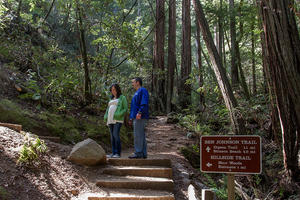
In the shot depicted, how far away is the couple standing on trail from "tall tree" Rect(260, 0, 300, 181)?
2.74 metres

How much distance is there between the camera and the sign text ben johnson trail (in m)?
2.72

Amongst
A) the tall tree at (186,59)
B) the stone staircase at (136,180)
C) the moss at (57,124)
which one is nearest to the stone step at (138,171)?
the stone staircase at (136,180)

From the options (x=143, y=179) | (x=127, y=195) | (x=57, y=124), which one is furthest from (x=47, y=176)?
(x=57, y=124)

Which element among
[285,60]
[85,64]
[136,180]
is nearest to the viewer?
[136,180]

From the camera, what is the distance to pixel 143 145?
223 inches

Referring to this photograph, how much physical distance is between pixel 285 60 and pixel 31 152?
5.01 m

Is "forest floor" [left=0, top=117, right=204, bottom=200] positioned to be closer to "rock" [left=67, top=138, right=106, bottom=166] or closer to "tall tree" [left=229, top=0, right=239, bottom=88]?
"rock" [left=67, top=138, right=106, bottom=166]

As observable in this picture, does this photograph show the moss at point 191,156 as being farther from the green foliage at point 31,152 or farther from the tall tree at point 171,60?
the tall tree at point 171,60

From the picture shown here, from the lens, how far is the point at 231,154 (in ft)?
9.26

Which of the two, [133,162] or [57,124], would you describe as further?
[57,124]

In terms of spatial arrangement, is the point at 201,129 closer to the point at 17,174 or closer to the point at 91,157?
the point at 91,157

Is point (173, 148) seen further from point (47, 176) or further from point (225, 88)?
point (47, 176)

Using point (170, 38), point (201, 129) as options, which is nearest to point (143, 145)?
point (201, 129)

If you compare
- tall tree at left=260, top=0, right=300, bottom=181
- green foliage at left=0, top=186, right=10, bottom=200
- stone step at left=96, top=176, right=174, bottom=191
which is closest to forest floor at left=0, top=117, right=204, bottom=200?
green foliage at left=0, top=186, right=10, bottom=200
